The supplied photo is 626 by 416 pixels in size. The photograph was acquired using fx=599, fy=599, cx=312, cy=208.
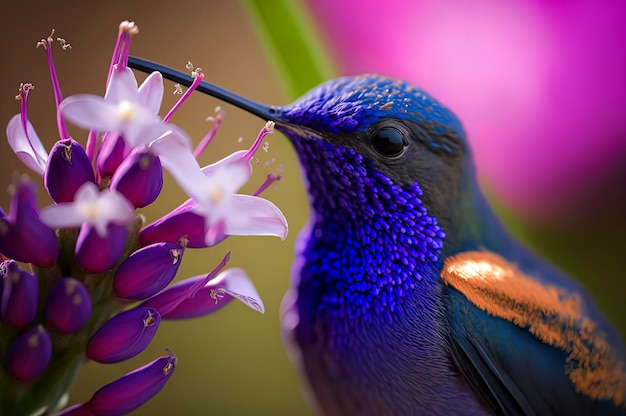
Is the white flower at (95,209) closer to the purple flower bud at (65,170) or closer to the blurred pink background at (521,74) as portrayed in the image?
the purple flower bud at (65,170)

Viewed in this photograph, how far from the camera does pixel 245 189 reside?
81 centimetres

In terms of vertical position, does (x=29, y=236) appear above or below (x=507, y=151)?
below

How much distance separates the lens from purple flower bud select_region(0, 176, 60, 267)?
0.25m

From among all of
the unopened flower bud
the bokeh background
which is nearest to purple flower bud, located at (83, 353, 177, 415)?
the unopened flower bud

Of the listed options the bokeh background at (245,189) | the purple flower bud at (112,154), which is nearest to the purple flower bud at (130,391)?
the purple flower bud at (112,154)

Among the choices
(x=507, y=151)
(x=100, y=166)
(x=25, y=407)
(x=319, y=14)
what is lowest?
(x=25, y=407)

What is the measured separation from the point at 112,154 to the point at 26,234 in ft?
0.19

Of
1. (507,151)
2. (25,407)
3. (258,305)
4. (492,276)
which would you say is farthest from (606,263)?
(25,407)

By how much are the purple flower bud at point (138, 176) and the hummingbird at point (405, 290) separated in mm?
121

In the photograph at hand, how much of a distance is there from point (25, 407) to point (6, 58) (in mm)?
643

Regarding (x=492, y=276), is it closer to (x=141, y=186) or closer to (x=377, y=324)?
(x=377, y=324)

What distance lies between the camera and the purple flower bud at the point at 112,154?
0.97ft

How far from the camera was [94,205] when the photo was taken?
23cm

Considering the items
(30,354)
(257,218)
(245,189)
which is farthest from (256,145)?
(245,189)
